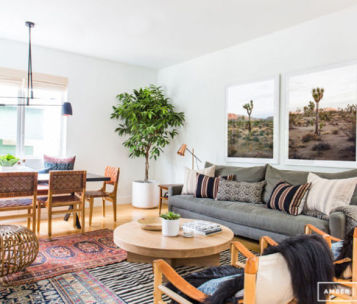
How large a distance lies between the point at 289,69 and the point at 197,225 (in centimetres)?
253

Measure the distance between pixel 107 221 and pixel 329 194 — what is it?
3077 millimetres

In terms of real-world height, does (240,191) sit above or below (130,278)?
above

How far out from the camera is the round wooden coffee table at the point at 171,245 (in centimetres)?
Result: 233

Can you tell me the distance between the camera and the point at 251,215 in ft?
11.3

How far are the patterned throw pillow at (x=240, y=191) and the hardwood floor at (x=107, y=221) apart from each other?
20.0 inches

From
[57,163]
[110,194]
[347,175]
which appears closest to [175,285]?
[347,175]

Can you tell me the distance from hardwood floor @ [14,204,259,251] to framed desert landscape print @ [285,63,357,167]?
1.34 metres

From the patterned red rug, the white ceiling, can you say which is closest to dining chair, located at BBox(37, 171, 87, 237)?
the patterned red rug

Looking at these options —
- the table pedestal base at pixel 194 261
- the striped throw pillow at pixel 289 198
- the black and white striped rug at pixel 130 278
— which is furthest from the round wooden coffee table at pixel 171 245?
the striped throw pillow at pixel 289 198

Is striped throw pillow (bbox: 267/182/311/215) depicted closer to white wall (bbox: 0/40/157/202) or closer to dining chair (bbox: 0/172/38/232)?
dining chair (bbox: 0/172/38/232)

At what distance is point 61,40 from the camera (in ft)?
15.7

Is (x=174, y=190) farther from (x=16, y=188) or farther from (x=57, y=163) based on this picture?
(x=16, y=188)

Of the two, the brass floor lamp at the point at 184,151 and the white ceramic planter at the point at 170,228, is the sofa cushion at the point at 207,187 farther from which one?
the white ceramic planter at the point at 170,228

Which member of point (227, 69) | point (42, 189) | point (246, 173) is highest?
point (227, 69)
